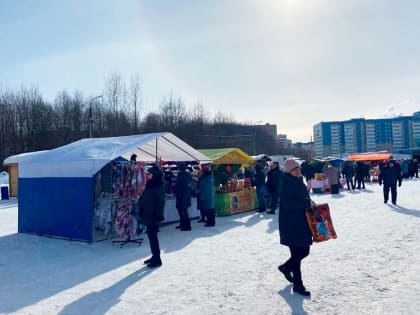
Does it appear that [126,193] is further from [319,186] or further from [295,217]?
[319,186]

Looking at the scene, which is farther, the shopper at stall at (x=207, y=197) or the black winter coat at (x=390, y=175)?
the black winter coat at (x=390, y=175)

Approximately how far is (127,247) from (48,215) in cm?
281

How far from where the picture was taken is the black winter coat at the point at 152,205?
22.5ft

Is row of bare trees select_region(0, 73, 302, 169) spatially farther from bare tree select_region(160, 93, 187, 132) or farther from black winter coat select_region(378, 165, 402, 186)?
black winter coat select_region(378, 165, 402, 186)

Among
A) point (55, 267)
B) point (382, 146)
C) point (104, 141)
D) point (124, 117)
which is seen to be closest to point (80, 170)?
point (104, 141)

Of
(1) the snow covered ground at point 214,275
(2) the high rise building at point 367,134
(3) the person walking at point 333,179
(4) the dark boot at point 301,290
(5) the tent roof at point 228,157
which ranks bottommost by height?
(1) the snow covered ground at point 214,275

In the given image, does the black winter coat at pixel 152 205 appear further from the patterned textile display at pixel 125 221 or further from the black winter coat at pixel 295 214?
the black winter coat at pixel 295 214

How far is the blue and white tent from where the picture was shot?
29.8 feet

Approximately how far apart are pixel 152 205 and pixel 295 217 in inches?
111

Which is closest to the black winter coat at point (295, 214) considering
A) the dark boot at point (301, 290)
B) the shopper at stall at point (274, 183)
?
the dark boot at point (301, 290)

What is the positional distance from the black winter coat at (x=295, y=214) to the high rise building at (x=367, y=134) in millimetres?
98135

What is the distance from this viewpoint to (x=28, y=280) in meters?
→ 6.27

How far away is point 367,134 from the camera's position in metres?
101

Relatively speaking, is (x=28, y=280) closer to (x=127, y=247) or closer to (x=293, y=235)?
(x=127, y=247)
